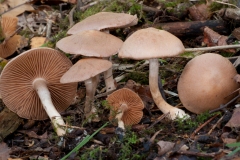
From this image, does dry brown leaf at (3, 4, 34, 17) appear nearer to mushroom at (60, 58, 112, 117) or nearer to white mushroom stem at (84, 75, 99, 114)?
white mushroom stem at (84, 75, 99, 114)

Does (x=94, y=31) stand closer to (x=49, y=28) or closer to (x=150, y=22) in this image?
(x=150, y=22)

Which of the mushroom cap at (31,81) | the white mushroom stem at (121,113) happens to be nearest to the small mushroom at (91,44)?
the mushroom cap at (31,81)

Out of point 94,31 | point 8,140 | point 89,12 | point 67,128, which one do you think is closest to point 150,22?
point 89,12

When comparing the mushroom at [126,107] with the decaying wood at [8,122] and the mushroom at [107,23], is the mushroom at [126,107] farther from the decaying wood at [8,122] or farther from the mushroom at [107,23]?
the decaying wood at [8,122]

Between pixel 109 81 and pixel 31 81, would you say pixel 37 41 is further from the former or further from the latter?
pixel 109 81

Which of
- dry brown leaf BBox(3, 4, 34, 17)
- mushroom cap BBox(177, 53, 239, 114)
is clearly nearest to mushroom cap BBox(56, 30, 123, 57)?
mushroom cap BBox(177, 53, 239, 114)

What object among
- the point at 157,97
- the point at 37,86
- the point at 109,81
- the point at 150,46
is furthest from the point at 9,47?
the point at 150,46
